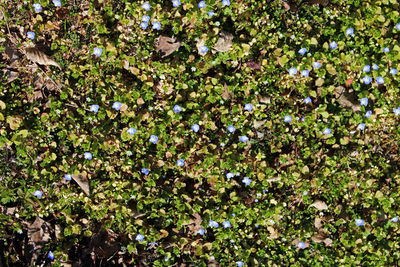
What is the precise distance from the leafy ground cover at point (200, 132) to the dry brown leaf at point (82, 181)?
0.02 m

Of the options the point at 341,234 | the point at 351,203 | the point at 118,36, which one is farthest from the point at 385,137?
the point at 118,36

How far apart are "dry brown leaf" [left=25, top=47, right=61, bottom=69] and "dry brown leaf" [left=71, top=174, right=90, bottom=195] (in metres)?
1.10

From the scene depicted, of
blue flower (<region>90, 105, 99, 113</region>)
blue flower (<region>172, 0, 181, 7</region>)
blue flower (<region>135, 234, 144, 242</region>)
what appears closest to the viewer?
blue flower (<region>135, 234, 144, 242</region>)

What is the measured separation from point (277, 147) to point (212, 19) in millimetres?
1420

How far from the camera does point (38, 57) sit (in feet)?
11.6

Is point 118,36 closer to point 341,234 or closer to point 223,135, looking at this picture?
point 223,135

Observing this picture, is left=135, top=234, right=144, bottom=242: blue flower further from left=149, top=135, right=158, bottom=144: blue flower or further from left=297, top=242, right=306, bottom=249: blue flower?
left=297, top=242, right=306, bottom=249: blue flower

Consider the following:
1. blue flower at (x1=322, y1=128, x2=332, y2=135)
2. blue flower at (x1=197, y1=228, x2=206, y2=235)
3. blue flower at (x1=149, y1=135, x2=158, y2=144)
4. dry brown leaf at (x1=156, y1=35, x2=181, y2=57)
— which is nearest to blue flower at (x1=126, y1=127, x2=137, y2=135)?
blue flower at (x1=149, y1=135, x2=158, y2=144)

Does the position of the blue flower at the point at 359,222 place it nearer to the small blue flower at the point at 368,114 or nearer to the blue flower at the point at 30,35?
the small blue flower at the point at 368,114

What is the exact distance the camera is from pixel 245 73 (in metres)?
3.63

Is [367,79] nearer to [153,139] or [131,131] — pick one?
[153,139]

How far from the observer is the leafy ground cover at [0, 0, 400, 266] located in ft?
11.2

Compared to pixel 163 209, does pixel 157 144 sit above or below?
above

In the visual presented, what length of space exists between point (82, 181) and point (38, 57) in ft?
4.17
